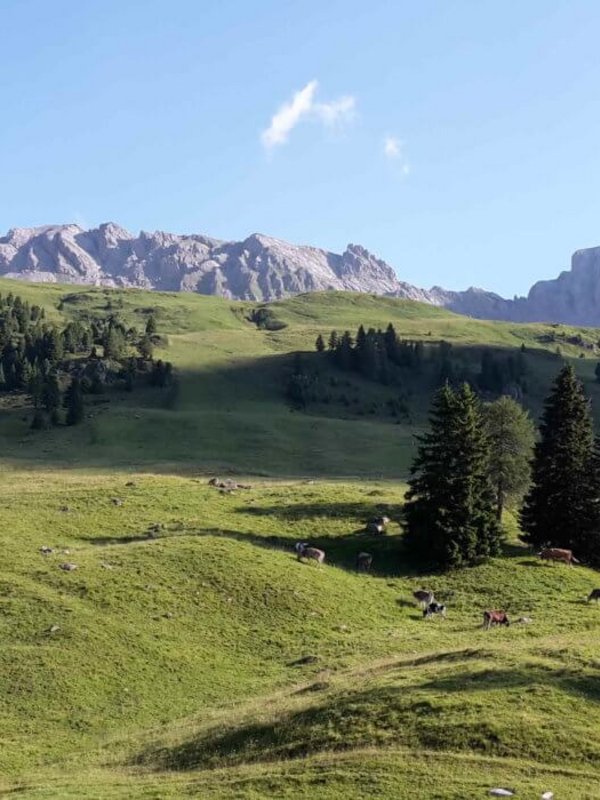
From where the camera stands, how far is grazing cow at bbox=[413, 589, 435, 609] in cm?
4809

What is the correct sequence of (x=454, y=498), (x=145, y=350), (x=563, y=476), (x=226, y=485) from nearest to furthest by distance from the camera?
(x=454, y=498) < (x=563, y=476) < (x=226, y=485) < (x=145, y=350)

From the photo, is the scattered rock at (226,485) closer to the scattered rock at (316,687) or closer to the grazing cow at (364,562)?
the grazing cow at (364,562)

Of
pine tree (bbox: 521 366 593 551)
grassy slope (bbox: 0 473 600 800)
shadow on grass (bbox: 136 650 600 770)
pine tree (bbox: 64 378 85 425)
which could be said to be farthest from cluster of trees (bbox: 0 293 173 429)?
shadow on grass (bbox: 136 650 600 770)

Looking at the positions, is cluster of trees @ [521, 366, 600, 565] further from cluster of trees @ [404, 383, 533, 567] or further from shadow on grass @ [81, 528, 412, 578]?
shadow on grass @ [81, 528, 412, 578]

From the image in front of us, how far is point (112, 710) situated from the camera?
33281 millimetres

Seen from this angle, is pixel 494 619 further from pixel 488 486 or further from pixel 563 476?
pixel 563 476

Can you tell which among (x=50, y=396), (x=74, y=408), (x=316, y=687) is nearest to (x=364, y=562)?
(x=316, y=687)

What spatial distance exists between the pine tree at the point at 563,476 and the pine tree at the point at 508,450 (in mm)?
4692

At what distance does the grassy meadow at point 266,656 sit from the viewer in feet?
74.9

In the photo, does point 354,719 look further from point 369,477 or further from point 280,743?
point 369,477

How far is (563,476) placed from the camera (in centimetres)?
6103

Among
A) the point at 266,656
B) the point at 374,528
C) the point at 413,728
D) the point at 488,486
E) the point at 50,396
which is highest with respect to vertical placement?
the point at 50,396

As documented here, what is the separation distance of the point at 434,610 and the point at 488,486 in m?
16.6

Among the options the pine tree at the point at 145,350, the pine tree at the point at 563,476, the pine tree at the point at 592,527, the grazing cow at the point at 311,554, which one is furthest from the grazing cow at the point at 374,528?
the pine tree at the point at 145,350
